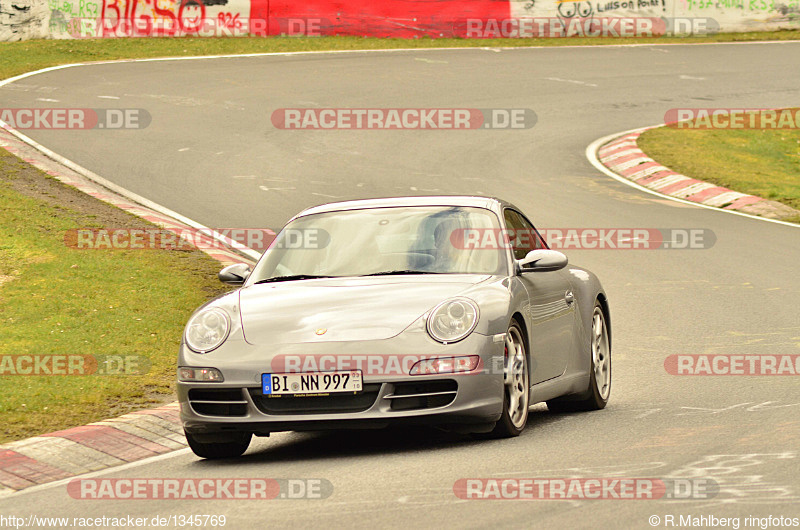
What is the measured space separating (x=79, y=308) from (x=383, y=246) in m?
3.97

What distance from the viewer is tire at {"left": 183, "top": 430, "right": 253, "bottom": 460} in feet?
25.3

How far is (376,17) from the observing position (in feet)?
109

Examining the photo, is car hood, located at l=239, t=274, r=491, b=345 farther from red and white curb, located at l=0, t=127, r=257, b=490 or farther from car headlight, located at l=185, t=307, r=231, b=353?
red and white curb, located at l=0, t=127, r=257, b=490

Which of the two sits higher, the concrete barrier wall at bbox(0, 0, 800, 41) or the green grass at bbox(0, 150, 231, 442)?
the concrete barrier wall at bbox(0, 0, 800, 41)

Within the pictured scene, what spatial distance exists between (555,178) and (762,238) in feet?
13.5

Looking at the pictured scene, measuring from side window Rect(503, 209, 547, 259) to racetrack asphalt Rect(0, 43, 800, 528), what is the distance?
3.58 ft

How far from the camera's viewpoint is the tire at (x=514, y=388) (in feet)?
24.9
